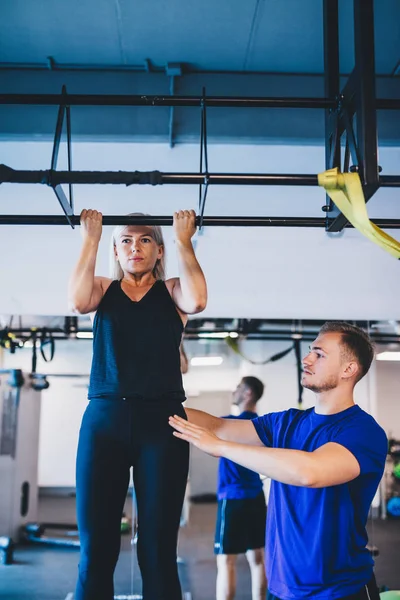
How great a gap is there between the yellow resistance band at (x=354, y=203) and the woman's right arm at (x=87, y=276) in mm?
779

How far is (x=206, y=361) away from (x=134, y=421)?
2.47 m

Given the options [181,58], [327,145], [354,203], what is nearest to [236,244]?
[181,58]

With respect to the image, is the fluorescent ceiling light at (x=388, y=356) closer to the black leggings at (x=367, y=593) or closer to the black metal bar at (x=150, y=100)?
the black leggings at (x=367, y=593)

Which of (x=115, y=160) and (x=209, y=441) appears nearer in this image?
(x=209, y=441)

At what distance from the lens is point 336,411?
2.41m

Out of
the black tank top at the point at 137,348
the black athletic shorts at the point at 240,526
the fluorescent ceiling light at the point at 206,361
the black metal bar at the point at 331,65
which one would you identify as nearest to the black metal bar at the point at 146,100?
the black metal bar at the point at 331,65

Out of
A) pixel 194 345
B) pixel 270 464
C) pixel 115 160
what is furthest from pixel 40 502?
pixel 270 464

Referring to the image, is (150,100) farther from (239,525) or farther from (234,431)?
(239,525)

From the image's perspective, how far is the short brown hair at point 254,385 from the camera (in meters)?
4.29

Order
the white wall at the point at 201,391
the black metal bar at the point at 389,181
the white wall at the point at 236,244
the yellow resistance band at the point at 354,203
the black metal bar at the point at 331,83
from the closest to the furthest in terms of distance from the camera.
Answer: the yellow resistance band at the point at 354,203
the black metal bar at the point at 389,181
the black metal bar at the point at 331,83
the white wall at the point at 236,244
the white wall at the point at 201,391

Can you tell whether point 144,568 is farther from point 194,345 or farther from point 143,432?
point 194,345

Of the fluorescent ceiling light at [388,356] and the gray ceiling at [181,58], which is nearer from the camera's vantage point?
the gray ceiling at [181,58]

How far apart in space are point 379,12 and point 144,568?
3.06 metres

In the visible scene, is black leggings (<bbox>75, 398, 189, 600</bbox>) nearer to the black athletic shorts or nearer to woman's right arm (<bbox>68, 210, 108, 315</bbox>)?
woman's right arm (<bbox>68, 210, 108, 315</bbox>)
